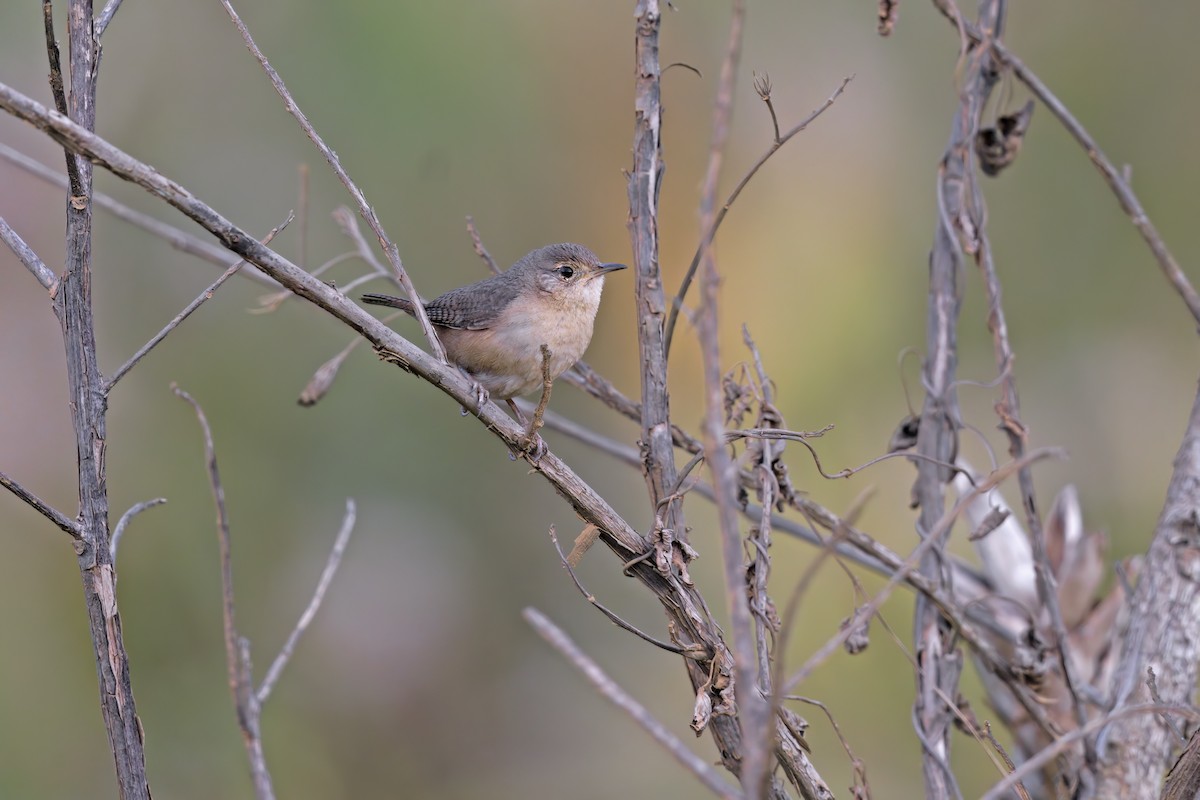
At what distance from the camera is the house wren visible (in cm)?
309

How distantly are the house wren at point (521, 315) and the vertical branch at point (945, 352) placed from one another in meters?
1.01

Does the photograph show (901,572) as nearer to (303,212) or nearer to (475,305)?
(303,212)

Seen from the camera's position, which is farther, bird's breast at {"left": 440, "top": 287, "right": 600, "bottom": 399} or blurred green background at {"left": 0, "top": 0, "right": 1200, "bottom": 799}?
blurred green background at {"left": 0, "top": 0, "right": 1200, "bottom": 799}

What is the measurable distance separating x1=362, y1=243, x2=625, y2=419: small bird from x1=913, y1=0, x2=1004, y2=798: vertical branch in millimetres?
1021

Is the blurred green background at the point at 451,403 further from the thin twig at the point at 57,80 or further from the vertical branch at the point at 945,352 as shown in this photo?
the thin twig at the point at 57,80

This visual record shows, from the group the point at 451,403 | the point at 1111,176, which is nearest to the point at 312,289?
the point at 1111,176

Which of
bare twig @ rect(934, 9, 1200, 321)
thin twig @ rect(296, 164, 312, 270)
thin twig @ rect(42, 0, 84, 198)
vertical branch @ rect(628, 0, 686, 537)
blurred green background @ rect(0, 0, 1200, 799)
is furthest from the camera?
blurred green background @ rect(0, 0, 1200, 799)

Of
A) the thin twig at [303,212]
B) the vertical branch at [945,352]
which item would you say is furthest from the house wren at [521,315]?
the vertical branch at [945,352]

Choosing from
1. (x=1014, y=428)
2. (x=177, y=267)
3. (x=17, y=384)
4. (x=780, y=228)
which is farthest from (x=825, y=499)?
(x=17, y=384)

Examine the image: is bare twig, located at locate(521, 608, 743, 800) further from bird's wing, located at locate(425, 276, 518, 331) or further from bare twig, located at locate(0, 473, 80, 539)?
bird's wing, located at locate(425, 276, 518, 331)

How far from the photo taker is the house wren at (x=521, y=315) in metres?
3.09

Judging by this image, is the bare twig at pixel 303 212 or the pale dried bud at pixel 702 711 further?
the bare twig at pixel 303 212

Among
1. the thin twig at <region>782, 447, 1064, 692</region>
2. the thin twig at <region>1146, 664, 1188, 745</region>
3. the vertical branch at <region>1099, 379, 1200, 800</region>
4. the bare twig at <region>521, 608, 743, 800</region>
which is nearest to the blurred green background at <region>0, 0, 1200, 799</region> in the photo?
the vertical branch at <region>1099, 379, 1200, 800</region>

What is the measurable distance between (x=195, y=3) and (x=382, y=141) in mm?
928
